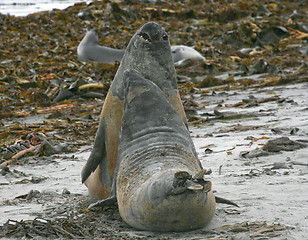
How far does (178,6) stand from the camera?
2103 cm

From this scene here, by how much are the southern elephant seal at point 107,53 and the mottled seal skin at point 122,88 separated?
9.58 metres

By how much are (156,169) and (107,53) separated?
11.9m

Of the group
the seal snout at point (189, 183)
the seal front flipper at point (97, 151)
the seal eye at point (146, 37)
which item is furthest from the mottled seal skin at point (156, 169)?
the seal front flipper at point (97, 151)

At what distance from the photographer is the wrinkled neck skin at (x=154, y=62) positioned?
371 centimetres

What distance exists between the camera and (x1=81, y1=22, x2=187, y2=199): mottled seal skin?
12.2 feet

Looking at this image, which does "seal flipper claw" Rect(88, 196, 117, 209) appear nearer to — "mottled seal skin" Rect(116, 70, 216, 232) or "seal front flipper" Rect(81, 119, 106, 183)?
"mottled seal skin" Rect(116, 70, 216, 232)

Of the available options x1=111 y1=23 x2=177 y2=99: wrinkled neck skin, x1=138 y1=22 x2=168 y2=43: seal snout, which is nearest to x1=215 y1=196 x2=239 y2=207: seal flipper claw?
x1=111 y1=23 x2=177 y2=99: wrinkled neck skin

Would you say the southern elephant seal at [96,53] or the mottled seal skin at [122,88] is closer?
the mottled seal skin at [122,88]

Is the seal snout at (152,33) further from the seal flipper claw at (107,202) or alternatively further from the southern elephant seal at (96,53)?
the southern elephant seal at (96,53)

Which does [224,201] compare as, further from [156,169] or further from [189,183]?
[189,183]

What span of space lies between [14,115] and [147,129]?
19.4ft

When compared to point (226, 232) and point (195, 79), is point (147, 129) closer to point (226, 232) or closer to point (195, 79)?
point (226, 232)

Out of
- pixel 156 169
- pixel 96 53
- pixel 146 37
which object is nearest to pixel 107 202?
pixel 156 169

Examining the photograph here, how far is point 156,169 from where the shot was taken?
9.78 ft
